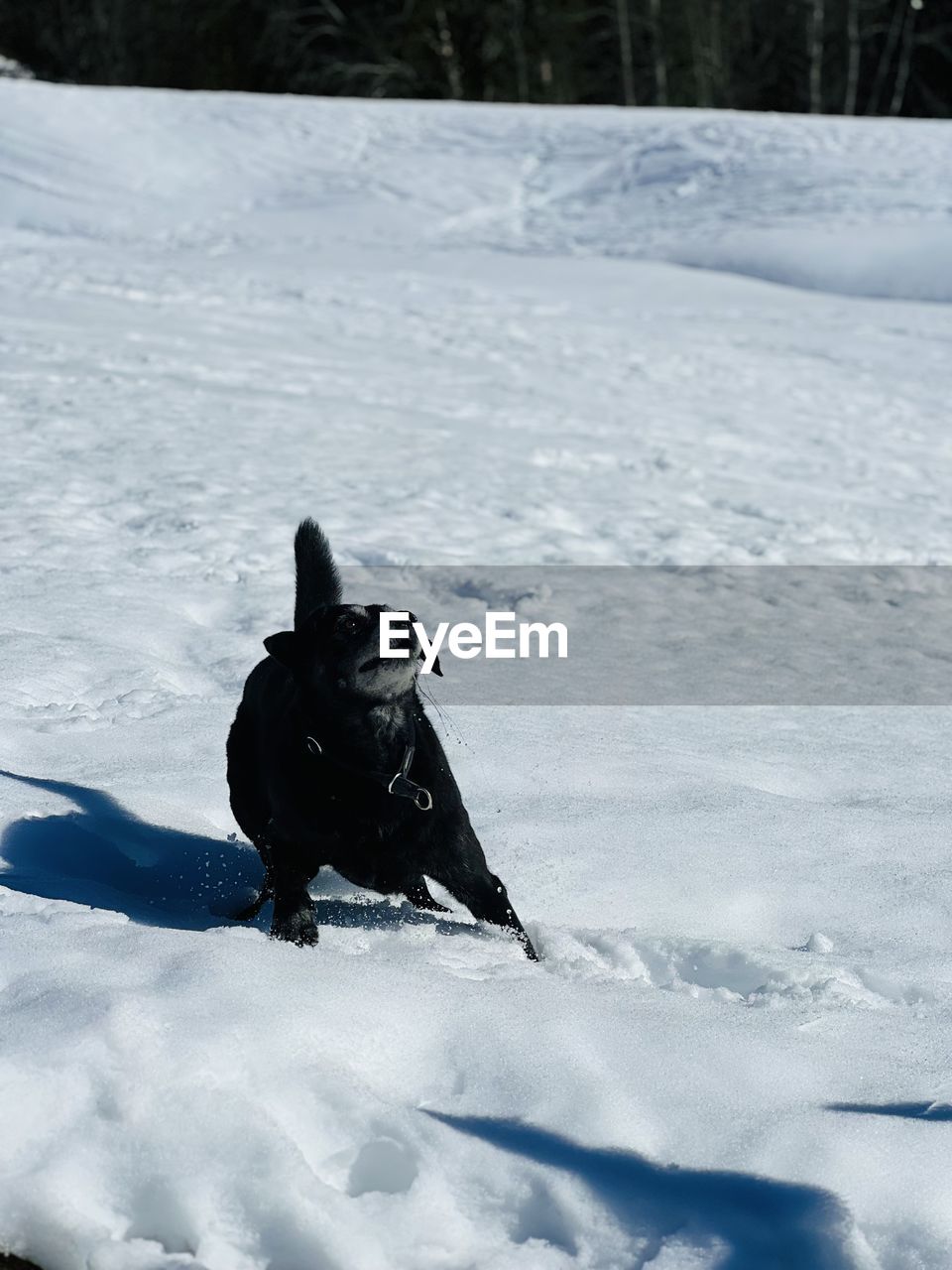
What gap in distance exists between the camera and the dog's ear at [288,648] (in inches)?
105

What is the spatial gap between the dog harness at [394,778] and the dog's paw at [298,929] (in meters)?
0.28

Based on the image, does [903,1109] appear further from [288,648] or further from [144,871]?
[144,871]

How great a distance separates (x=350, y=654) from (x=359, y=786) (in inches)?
10.3

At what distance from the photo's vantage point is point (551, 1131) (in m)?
1.91

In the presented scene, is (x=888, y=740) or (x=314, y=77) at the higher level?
(x=314, y=77)

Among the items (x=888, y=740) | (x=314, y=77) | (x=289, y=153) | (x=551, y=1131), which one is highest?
(x=314, y=77)

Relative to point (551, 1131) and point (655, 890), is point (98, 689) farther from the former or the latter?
point (551, 1131)

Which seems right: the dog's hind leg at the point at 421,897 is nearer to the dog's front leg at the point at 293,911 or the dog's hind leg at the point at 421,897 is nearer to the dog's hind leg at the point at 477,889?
the dog's hind leg at the point at 477,889

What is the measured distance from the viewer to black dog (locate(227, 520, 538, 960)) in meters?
2.63

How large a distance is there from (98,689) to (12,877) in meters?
1.43

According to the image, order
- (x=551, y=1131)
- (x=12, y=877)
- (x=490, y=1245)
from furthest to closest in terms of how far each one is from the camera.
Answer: (x=12, y=877)
(x=551, y=1131)
(x=490, y=1245)

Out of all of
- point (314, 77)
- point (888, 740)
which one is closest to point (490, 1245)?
point (888, 740)

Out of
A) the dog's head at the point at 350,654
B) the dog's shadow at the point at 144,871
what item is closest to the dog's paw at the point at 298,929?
the dog's shadow at the point at 144,871

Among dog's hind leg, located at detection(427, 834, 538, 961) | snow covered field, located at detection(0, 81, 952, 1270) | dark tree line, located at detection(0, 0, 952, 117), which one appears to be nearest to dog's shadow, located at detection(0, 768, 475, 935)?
snow covered field, located at detection(0, 81, 952, 1270)
